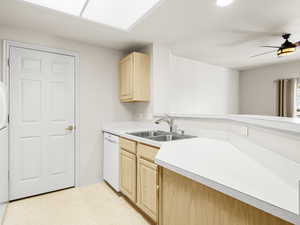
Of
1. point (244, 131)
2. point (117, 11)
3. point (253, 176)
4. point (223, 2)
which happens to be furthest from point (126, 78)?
point (253, 176)

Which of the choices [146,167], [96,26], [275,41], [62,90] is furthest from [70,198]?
[275,41]

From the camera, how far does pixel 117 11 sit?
6.49 ft

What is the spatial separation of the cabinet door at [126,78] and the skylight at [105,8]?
2.18 ft

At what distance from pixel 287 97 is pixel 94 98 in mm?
5117

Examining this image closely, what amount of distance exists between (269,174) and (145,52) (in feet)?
8.50

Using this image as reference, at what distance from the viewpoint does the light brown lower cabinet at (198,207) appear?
0.65 metres

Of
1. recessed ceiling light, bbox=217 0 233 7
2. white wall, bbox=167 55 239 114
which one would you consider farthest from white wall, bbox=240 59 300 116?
recessed ceiling light, bbox=217 0 233 7

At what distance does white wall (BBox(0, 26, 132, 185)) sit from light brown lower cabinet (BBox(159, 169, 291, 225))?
1.93 metres

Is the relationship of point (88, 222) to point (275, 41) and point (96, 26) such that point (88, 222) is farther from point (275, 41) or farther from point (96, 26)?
point (275, 41)

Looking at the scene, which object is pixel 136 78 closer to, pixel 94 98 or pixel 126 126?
pixel 94 98

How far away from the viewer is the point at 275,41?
310 cm

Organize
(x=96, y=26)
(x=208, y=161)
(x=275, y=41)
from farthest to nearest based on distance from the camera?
(x=275, y=41)
(x=96, y=26)
(x=208, y=161)

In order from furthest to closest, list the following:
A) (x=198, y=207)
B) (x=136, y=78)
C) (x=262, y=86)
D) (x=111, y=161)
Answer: (x=262, y=86) → (x=136, y=78) → (x=111, y=161) → (x=198, y=207)

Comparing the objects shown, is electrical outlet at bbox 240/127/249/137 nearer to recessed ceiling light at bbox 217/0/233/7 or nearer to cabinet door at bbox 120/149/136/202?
cabinet door at bbox 120/149/136/202
